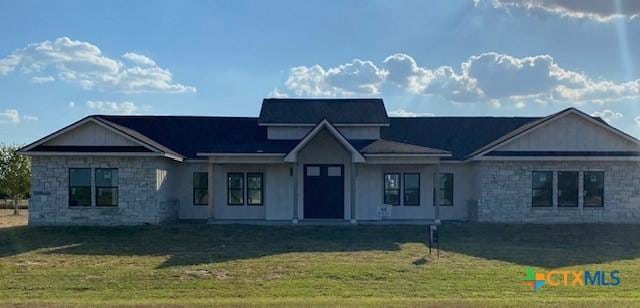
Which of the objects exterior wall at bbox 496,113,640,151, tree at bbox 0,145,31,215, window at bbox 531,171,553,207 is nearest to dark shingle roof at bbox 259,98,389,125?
exterior wall at bbox 496,113,640,151

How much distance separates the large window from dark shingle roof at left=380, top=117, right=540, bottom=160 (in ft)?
36.8

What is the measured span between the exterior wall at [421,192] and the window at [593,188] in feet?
13.4

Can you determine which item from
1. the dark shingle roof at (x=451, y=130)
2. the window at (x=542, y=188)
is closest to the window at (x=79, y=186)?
the dark shingle roof at (x=451, y=130)

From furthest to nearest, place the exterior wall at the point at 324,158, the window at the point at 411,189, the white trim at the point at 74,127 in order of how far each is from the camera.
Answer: the window at the point at 411,189 < the exterior wall at the point at 324,158 < the white trim at the point at 74,127

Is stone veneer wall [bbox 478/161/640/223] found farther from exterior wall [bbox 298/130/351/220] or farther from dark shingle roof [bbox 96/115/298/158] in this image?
dark shingle roof [bbox 96/115/298/158]

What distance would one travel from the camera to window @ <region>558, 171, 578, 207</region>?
24188 millimetres

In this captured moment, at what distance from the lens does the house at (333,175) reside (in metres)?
22.8

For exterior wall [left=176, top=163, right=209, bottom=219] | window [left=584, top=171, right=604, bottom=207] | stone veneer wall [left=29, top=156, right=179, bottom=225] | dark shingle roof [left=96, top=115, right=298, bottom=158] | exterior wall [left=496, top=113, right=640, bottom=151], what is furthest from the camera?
dark shingle roof [left=96, top=115, right=298, bottom=158]

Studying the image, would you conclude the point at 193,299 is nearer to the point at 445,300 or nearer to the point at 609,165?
the point at 445,300

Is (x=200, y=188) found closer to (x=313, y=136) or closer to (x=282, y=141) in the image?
(x=282, y=141)

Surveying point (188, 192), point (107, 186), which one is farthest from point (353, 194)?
point (107, 186)

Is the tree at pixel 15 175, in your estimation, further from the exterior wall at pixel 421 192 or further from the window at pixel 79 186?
the exterior wall at pixel 421 192

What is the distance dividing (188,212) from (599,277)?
640 inches

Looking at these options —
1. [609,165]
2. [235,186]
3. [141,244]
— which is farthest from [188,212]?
[609,165]
